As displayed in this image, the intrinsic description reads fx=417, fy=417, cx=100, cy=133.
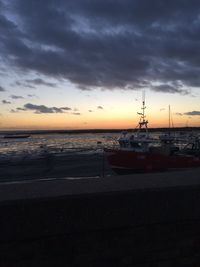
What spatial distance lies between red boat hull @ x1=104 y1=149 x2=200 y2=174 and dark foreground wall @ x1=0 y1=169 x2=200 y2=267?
17.1m

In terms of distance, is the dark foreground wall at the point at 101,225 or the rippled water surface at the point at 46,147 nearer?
the dark foreground wall at the point at 101,225

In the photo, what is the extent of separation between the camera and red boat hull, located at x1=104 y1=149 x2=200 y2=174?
20658 millimetres

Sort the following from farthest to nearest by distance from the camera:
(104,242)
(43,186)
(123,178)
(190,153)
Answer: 1. (190,153)
2. (123,178)
3. (43,186)
4. (104,242)

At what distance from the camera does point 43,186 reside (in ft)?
12.8

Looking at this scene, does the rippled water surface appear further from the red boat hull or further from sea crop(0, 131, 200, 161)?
the red boat hull

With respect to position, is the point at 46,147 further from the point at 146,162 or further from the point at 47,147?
the point at 146,162

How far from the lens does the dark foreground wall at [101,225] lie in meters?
3.30

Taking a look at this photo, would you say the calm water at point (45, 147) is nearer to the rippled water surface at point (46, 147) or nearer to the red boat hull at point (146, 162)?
the rippled water surface at point (46, 147)

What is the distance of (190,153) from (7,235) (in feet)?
68.9

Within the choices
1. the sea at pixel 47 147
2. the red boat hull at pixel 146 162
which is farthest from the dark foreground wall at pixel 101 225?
the sea at pixel 47 147

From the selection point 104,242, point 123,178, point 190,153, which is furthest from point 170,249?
point 190,153

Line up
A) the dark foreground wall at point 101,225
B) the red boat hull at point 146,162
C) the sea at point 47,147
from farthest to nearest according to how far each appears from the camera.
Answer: the sea at point 47,147 < the red boat hull at point 146,162 < the dark foreground wall at point 101,225

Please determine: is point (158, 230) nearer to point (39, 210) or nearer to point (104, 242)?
point (104, 242)

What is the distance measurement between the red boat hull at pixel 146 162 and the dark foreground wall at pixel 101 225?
1711 centimetres
